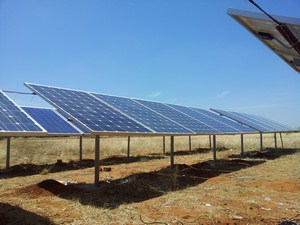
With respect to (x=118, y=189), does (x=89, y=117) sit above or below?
above

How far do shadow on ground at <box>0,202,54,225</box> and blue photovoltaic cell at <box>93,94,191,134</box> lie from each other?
6.20m

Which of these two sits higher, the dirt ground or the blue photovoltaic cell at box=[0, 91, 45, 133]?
the blue photovoltaic cell at box=[0, 91, 45, 133]

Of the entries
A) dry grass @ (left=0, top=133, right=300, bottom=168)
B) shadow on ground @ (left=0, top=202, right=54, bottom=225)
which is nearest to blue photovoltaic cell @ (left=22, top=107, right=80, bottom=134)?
dry grass @ (left=0, top=133, right=300, bottom=168)

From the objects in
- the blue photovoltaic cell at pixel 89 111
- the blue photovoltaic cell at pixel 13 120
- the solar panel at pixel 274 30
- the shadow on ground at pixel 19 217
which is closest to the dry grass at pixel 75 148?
the blue photovoltaic cell at pixel 89 111

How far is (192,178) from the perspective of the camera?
1436 cm

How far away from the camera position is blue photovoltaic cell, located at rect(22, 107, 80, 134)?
14.9 metres

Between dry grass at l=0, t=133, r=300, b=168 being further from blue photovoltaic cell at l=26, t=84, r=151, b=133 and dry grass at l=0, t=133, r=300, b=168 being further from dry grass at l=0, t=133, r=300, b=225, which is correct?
dry grass at l=0, t=133, r=300, b=225

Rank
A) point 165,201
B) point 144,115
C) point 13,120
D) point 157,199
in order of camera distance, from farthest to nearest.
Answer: point 144,115
point 13,120
point 157,199
point 165,201

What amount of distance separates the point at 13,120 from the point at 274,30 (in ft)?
28.1

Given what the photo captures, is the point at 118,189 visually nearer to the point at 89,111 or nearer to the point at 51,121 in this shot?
the point at 89,111

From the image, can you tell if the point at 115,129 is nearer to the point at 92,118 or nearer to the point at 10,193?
the point at 92,118

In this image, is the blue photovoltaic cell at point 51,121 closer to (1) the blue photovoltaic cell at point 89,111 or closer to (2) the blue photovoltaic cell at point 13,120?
(1) the blue photovoltaic cell at point 89,111

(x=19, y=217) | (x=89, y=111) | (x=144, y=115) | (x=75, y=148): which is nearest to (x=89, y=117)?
(x=89, y=111)

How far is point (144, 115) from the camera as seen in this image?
1623cm
